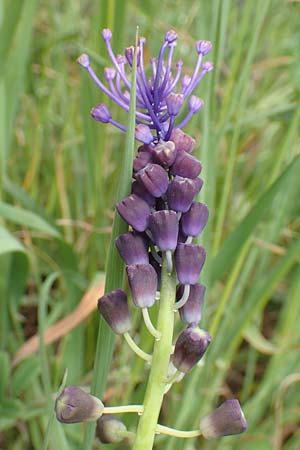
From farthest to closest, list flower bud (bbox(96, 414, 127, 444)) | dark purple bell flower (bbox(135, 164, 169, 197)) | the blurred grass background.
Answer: the blurred grass background → flower bud (bbox(96, 414, 127, 444)) → dark purple bell flower (bbox(135, 164, 169, 197))

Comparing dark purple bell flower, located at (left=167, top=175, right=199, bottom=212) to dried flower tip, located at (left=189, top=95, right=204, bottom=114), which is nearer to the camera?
dark purple bell flower, located at (left=167, top=175, right=199, bottom=212)

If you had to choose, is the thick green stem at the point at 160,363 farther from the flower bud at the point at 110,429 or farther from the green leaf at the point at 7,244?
the green leaf at the point at 7,244

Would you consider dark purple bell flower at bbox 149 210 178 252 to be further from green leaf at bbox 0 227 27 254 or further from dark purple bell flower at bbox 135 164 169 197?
green leaf at bbox 0 227 27 254

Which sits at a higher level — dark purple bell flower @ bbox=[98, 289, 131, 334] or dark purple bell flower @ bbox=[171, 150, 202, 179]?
dark purple bell flower @ bbox=[171, 150, 202, 179]

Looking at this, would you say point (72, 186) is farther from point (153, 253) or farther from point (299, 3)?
point (153, 253)

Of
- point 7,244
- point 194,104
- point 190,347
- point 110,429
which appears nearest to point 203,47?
point 194,104

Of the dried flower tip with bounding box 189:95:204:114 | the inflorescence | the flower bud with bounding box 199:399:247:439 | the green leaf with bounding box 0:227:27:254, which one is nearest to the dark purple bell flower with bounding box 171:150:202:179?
the inflorescence

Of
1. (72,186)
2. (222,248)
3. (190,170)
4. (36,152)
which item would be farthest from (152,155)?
(72,186)

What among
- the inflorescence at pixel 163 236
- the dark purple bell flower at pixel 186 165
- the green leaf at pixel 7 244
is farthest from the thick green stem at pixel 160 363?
the green leaf at pixel 7 244
